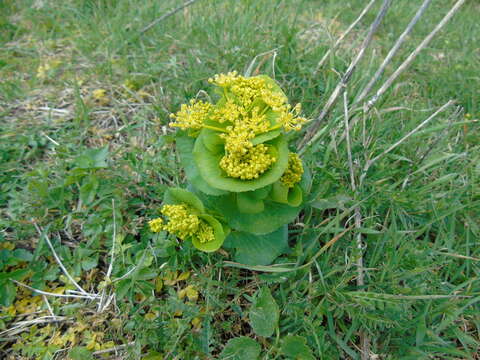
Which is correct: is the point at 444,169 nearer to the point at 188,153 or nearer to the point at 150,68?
the point at 188,153

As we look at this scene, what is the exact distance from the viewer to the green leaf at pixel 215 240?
1.79m

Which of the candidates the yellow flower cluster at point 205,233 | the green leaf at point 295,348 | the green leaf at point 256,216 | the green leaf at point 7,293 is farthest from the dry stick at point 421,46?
the green leaf at point 7,293

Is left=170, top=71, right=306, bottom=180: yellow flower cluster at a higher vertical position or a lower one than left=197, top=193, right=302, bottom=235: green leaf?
higher

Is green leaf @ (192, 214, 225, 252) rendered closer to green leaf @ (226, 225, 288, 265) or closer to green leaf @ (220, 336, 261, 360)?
green leaf @ (226, 225, 288, 265)

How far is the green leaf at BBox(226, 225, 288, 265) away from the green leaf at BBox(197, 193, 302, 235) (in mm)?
162

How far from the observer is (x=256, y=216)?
1.85 m

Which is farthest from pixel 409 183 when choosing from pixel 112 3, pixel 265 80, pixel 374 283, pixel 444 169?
pixel 112 3

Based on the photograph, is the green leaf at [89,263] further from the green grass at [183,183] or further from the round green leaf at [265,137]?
the round green leaf at [265,137]

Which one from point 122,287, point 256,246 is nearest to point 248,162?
point 256,246

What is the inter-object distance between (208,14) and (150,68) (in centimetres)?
85

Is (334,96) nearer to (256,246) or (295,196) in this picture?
(295,196)

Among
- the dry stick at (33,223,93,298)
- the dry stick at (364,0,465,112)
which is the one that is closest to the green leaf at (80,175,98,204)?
the dry stick at (33,223,93,298)

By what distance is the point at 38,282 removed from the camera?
7.10 feet

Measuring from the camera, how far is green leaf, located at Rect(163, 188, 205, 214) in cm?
185
